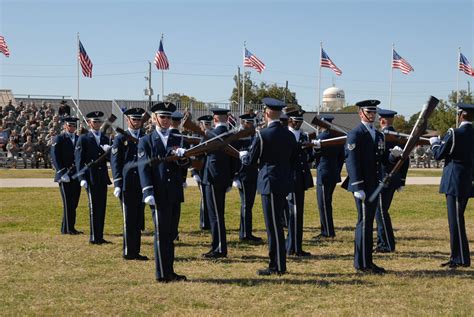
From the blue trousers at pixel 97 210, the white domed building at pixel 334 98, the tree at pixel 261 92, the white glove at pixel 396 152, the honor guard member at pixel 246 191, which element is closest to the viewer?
the white glove at pixel 396 152

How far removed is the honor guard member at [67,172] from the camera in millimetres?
12594

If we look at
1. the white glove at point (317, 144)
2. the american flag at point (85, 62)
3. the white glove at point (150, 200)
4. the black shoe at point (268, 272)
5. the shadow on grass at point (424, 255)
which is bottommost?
the shadow on grass at point (424, 255)

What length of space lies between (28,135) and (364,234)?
26552mm

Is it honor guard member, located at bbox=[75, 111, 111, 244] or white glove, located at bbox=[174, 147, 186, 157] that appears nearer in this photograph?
white glove, located at bbox=[174, 147, 186, 157]

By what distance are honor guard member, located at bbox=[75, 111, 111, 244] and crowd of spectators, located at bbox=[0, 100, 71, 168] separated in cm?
2014

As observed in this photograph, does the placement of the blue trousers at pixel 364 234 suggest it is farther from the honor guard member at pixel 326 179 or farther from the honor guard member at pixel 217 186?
the honor guard member at pixel 326 179

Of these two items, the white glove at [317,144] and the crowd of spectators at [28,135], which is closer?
the white glove at [317,144]

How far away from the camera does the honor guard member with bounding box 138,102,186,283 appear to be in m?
8.34

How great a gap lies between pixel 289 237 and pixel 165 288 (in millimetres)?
2906

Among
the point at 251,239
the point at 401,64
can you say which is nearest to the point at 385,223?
the point at 251,239

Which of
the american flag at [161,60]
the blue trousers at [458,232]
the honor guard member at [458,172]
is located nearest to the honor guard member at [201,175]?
the honor guard member at [458,172]

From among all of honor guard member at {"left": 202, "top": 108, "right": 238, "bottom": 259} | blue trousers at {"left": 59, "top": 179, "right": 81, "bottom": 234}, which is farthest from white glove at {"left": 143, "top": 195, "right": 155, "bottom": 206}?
blue trousers at {"left": 59, "top": 179, "right": 81, "bottom": 234}

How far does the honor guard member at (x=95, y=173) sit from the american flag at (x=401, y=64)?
23263 mm

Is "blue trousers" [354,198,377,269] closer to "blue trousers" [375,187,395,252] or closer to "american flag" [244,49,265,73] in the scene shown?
"blue trousers" [375,187,395,252]
